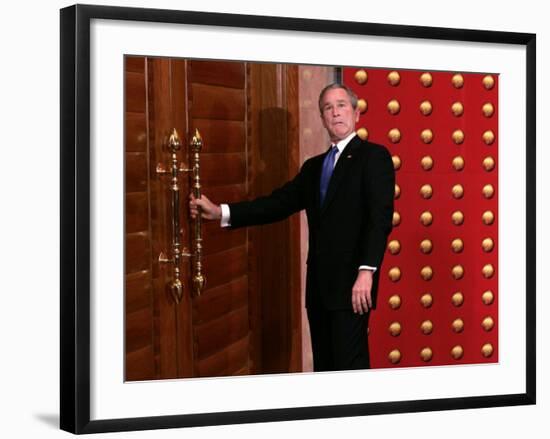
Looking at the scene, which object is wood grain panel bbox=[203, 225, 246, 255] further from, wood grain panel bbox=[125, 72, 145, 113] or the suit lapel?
wood grain panel bbox=[125, 72, 145, 113]

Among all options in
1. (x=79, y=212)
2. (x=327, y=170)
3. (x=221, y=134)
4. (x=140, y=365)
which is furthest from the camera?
(x=327, y=170)

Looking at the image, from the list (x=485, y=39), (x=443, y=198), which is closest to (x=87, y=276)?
(x=443, y=198)

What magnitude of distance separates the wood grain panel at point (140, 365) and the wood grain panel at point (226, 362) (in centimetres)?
15

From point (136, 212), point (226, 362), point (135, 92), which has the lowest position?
point (226, 362)

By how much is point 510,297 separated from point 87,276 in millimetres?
1334

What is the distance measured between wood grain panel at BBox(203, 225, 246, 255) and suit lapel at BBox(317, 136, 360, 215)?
272 millimetres

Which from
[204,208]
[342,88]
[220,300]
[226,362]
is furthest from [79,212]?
[342,88]

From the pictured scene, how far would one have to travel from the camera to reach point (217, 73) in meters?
3.46

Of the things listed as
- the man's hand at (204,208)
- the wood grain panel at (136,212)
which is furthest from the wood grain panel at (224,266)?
the wood grain panel at (136,212)

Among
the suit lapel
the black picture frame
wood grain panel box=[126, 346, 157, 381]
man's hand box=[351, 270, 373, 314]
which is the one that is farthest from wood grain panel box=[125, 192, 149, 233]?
man's hand box=[351, 270, 373, 314]

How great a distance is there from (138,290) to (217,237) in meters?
0.27

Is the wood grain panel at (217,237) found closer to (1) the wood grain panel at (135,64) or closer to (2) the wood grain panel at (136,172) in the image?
(2) the wood grain panel at (136,172)

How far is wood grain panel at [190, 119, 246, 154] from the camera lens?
347cm

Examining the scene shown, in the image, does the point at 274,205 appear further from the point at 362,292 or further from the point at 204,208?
the point at 362,292
